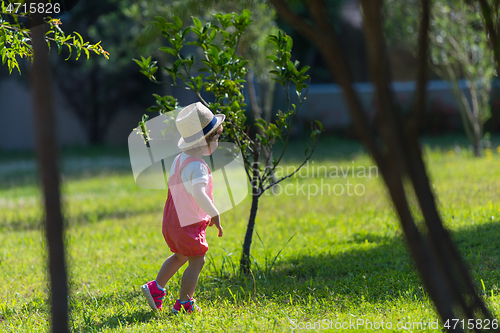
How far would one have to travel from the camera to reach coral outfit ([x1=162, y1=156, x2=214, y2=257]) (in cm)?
311

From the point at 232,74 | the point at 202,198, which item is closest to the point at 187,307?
the point at 202,198

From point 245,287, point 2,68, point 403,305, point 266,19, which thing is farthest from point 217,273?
point 2,68

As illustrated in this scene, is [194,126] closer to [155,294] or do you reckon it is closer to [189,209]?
[189,209]

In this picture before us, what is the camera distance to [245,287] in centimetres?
355

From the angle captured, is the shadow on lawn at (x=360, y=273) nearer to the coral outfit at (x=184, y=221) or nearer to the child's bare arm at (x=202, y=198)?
the coral outfit at (x=184, y=221)

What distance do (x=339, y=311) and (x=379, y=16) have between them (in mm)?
1942

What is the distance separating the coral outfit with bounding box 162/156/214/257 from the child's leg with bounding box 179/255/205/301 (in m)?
0.06

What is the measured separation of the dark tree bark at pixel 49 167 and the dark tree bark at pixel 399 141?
84cm

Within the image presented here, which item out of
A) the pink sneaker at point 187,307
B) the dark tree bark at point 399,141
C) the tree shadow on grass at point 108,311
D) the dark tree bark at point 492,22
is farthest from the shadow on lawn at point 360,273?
the dark tree bark at point 492,22

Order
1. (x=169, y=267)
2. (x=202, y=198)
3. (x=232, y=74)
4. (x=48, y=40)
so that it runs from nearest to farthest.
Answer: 1. (x=48, y=40)
2. (x=202, y=198)
3. (x=169, y=267)
4. (x=232, y=74)

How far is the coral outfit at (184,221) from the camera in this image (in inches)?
122

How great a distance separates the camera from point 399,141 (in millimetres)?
1687

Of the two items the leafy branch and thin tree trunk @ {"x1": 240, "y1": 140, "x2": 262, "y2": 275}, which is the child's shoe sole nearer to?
thin tree trunk @ {"x1": 240, "y1": 140, "x2": 262, "y2": 275}

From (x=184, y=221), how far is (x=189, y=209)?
83mm
